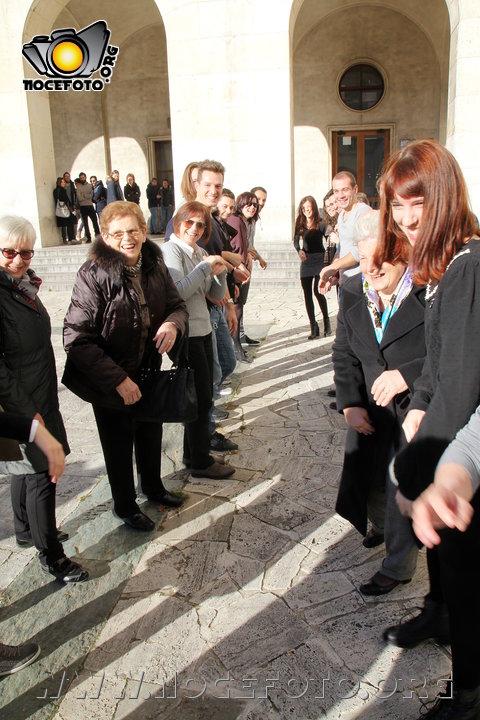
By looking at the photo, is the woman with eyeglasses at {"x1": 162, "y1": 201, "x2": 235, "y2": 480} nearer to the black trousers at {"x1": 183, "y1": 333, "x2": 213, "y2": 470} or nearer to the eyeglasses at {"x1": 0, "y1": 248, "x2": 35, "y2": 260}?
the black trousers at {"x1": 183, "y1": 333, "x2": 213, "y2": 470}

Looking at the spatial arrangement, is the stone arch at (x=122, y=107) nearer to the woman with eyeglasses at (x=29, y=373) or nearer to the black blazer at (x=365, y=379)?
the woman with eyeglasses at (x=29, y=373)

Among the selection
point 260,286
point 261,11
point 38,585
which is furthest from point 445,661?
point 261,11

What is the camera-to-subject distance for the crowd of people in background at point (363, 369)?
1.70 m

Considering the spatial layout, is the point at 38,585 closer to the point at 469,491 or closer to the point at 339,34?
the point at 469,491

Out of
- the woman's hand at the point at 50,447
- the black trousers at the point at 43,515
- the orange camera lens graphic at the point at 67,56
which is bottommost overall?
the black trousers at the point at 43,515

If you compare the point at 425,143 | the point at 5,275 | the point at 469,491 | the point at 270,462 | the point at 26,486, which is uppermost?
the point at 425,143

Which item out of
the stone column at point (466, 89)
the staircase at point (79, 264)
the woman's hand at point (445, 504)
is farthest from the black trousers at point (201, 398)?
the stone column at point (466, 89)

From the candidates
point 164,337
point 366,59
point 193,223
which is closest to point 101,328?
point 164,337

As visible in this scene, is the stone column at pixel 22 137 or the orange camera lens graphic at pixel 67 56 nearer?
the stone column at pixel 22 137

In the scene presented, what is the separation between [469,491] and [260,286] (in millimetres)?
10324

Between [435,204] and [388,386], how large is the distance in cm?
88

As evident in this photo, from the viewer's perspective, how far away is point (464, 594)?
1783 mm

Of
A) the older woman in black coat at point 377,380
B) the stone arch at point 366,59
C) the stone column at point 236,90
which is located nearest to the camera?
the older woman in black coat at point 377,380

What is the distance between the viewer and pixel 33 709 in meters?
2.12
